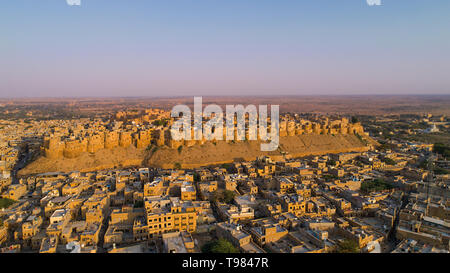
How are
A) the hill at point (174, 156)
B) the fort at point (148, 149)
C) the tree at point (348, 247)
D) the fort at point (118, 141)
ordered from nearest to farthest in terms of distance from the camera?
the tree at point (348, 247) → the hill at point (174, 156) → the fort at point (148, 149) → the fort at point (118, 141)

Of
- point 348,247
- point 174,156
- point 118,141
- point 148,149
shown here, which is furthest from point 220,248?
point 118,141

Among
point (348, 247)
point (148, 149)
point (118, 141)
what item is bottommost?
point (348, 247)

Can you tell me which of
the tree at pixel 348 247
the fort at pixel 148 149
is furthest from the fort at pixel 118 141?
the tree at pixel 348 247

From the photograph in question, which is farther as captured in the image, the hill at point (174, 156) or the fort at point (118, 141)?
the fort at point (118, 141)

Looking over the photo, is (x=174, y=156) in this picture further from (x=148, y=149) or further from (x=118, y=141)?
(x=118, y=141)

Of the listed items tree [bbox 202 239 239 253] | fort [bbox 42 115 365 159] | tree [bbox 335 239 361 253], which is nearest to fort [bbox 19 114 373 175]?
fort [bbox 42 115 365 159]

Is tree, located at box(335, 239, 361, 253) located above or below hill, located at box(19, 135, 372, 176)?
below

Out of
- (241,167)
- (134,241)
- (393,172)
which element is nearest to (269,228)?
(134,241)

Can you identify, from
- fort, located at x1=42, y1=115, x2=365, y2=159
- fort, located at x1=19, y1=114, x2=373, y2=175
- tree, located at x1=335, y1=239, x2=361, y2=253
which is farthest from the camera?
fort, located at x1=42, y1=115, x2=365, y2=159

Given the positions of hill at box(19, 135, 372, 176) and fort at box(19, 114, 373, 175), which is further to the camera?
fort at box(19, 114, 373, 175)

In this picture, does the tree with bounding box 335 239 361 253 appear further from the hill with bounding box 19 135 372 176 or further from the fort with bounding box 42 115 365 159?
the fort with bounding box 42 115 365 159

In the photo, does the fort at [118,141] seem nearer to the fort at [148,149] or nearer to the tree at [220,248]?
the fort at [148,149]
